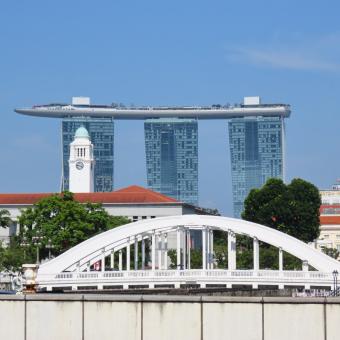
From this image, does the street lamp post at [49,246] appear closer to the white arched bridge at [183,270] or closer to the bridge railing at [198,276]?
the white arched bridge at [183,270]

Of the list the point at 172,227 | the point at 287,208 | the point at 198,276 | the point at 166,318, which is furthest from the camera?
the point at 287,208

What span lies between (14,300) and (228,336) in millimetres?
5598

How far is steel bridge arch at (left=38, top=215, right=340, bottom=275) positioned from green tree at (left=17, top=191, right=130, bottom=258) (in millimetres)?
28850

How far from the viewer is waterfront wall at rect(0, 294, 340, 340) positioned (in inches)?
1394

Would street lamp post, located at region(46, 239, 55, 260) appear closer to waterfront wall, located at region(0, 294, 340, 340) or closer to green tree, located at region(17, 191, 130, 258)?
green tree, located at region(17, 191, 130, 258)

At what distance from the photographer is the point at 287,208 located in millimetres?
169750

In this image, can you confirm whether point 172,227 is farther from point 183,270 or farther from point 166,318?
point 166,318

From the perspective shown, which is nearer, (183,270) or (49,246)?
(183,270)

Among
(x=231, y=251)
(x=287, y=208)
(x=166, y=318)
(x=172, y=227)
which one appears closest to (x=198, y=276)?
(x=231, y=251)

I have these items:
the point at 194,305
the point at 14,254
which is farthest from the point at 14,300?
the point at 14,254

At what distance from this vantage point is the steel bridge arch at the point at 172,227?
10119 centimetres

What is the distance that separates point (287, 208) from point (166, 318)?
134m

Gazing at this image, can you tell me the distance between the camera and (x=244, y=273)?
98250mm

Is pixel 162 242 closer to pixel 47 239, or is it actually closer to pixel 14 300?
pixel 47 239
